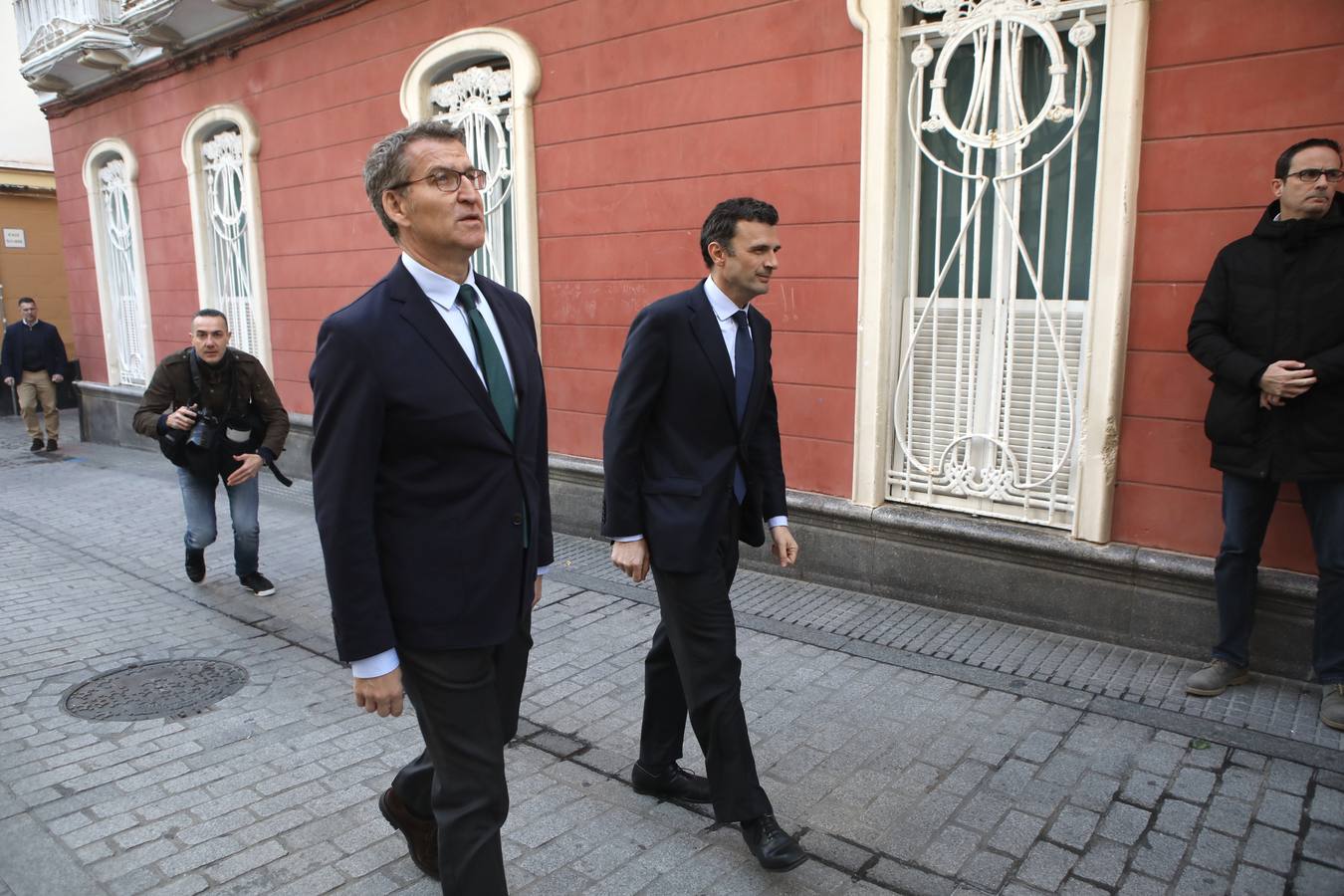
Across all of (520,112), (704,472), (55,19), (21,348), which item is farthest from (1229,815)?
(55,19)

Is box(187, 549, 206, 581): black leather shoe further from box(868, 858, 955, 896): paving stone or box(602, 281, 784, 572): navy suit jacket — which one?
box(868, 858, 955, 896): paving stone

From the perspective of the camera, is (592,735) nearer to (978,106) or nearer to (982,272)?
(982,272)

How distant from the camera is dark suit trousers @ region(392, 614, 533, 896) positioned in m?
2.34

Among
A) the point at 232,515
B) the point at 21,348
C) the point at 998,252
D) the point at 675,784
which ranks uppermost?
the point at 998,252

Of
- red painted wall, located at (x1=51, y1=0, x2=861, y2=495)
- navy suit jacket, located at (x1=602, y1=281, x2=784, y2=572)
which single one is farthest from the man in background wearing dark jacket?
navy suit jacket, located at (x1=602, y1=281, x2=784, y2=572)

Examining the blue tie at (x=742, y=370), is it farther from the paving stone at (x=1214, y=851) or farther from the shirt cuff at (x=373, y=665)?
the paving stone at (x=1214, y=851)

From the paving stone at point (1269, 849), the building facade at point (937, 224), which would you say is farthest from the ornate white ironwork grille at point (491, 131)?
the paving stone at point (1269, 849)

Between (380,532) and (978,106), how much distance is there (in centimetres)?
415

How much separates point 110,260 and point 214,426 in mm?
8903

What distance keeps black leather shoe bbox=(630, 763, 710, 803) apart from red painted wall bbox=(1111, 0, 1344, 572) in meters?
2.71

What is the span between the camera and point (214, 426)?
5762mm

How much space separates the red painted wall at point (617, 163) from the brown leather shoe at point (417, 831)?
3.56m

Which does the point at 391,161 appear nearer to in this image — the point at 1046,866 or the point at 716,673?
the point at 716,673

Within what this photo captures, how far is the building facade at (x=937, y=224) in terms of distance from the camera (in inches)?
176
